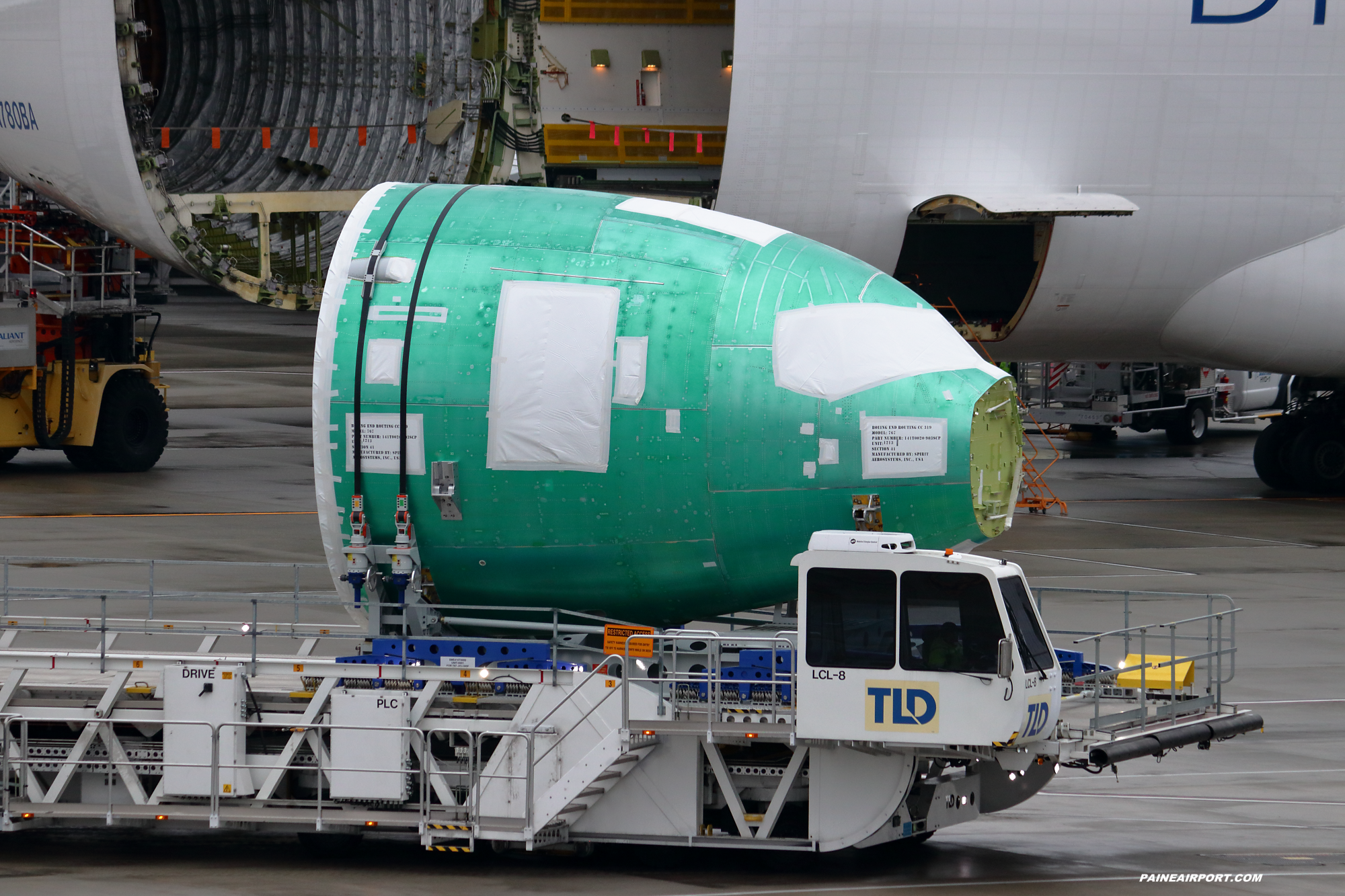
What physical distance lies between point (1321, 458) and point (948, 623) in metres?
26.8

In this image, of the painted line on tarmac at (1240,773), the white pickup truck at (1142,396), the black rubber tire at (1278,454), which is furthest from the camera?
the white pickup truck at (1142,396)

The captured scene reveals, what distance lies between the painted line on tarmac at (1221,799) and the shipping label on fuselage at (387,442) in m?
6.73

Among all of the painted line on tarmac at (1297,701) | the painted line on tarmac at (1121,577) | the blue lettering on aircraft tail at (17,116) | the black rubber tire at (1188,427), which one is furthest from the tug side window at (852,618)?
the black rubber tire at (1188,427)

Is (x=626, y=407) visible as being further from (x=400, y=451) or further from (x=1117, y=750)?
(x=1117, y=750)

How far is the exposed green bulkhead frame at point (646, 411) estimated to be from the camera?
14.2 metres

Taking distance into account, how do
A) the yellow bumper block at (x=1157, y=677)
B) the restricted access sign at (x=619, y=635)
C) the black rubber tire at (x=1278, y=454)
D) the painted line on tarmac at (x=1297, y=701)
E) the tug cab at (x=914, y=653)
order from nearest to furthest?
the tug cab at (x=914, y=653) < the restricted access sign at (x=619, y=635) < the yellow bumper block at (x=1157, y=677) < the painted line on tarmac at (x=1297, y=701) < the black rubber tire at (x=1278, y=454)

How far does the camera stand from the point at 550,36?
32.8 m

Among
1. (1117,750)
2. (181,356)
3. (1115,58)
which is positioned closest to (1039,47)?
(1115,58)

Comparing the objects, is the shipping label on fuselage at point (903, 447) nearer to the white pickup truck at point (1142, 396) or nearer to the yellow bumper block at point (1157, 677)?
the yellow bumper block at point (1157, 677)

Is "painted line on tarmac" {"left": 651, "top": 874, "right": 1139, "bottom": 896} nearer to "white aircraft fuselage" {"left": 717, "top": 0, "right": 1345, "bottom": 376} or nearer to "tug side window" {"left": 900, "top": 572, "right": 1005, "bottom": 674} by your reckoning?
"tug side window" {"left": 900, "top": 572, "right": 1005, "bottom": 674}

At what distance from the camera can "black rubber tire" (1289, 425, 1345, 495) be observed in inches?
1460

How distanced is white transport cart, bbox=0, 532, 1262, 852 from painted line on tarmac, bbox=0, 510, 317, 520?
55.2 ft

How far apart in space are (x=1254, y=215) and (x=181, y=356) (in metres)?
42.7

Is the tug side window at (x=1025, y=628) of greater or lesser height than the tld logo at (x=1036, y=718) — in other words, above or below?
above
